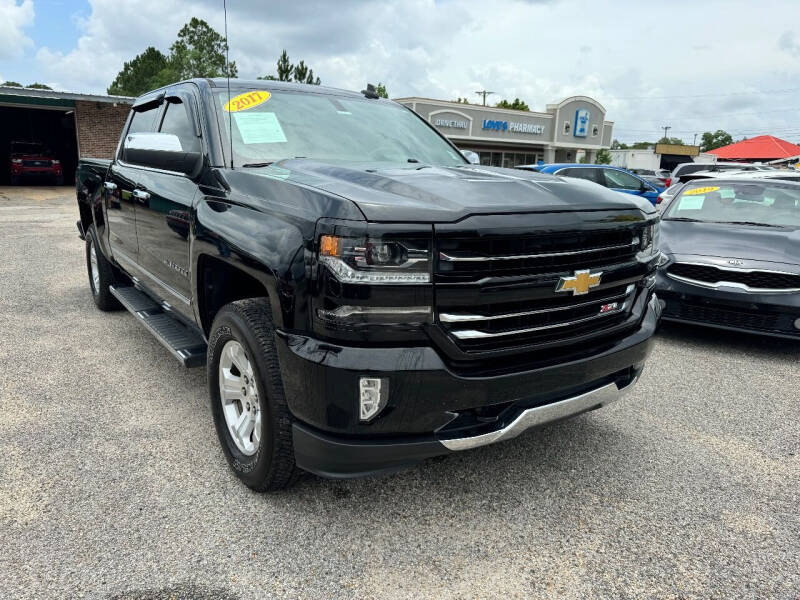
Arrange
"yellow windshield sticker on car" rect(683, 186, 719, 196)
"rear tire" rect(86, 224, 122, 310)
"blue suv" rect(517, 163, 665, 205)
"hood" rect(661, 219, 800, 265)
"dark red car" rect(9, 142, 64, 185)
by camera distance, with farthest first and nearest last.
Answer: "dark red car" rect(9, 142, 64, 185), "blue suv" rect(517, 163, 665, 205), "yellow windshield sticker on car" rect(683, 186, 719, 196), "rear tire" rect(86, 224, 122, 310), "hood" rect(661, 219, 800, 265)

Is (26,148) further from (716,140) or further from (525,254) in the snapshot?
(716,140)

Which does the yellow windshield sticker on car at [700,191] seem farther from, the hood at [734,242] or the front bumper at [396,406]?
the front bumper at [396,406]

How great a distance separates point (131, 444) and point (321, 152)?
187 centimetres

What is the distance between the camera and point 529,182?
Result: 2689 mm

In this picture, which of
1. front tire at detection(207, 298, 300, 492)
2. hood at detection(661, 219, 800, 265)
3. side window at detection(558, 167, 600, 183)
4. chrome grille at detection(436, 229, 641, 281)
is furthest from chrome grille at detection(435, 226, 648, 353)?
side window at detection(558, 167, 600, 183)

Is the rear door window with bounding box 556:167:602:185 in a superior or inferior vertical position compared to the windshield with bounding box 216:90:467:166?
inferior

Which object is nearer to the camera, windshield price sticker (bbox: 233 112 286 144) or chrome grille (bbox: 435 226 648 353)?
chrome grille (bbox: 435 226 648 353)

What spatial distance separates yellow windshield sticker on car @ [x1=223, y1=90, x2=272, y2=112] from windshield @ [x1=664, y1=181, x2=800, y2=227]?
4.45 meters

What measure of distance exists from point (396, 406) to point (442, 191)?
2.85 ft

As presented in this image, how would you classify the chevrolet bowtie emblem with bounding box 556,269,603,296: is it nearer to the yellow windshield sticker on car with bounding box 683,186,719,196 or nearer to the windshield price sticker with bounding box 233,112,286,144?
the windshield price sticker with bounding box 233,112,286,144

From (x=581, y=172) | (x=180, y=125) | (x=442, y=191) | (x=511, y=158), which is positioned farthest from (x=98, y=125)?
(x=511, y=158)

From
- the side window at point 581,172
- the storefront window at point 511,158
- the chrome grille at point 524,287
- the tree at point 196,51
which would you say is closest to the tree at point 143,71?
the tree at point 196,51

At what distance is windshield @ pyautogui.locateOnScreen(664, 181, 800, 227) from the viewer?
5.85m

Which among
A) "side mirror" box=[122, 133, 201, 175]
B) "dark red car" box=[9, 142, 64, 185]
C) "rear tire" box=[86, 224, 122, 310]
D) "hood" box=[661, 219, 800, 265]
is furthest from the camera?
"dark red car" box=[9, 142, 64, 185]
